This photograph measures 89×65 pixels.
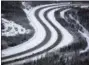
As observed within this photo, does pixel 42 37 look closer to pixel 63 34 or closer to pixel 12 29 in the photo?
pixel 63 34

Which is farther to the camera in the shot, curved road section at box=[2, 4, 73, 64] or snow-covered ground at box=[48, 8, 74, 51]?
snow-covered ground at box=[48, 8, 74, 51]

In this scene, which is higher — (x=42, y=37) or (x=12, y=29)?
(x=12, y=29)

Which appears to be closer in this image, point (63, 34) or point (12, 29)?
point (12, 29)

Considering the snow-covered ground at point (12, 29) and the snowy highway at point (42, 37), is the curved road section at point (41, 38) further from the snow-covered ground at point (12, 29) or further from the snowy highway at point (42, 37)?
the snow-covered ground at point (12, 29)

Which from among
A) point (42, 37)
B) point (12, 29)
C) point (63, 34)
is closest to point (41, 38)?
point (42, 37)

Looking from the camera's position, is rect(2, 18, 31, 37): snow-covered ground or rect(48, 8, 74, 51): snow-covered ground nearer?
rect(2, 18, 31, 37): snow-covered ground

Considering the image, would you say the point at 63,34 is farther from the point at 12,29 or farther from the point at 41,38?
the point at 12,29

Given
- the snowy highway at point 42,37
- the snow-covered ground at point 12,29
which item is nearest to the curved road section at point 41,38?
the snowy highway at point 42,37

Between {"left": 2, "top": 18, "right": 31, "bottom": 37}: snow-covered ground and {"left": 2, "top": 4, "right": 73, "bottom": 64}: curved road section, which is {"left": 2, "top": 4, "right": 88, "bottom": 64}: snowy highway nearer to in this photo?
{"left": 2, "top": 4, "right": 73, "bottom": 64}: curved road section

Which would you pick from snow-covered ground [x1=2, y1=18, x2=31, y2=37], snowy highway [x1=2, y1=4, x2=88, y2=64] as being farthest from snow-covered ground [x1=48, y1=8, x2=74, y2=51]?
snow-covered ground [x1=2, y1=18, x2=31, y2=37]
